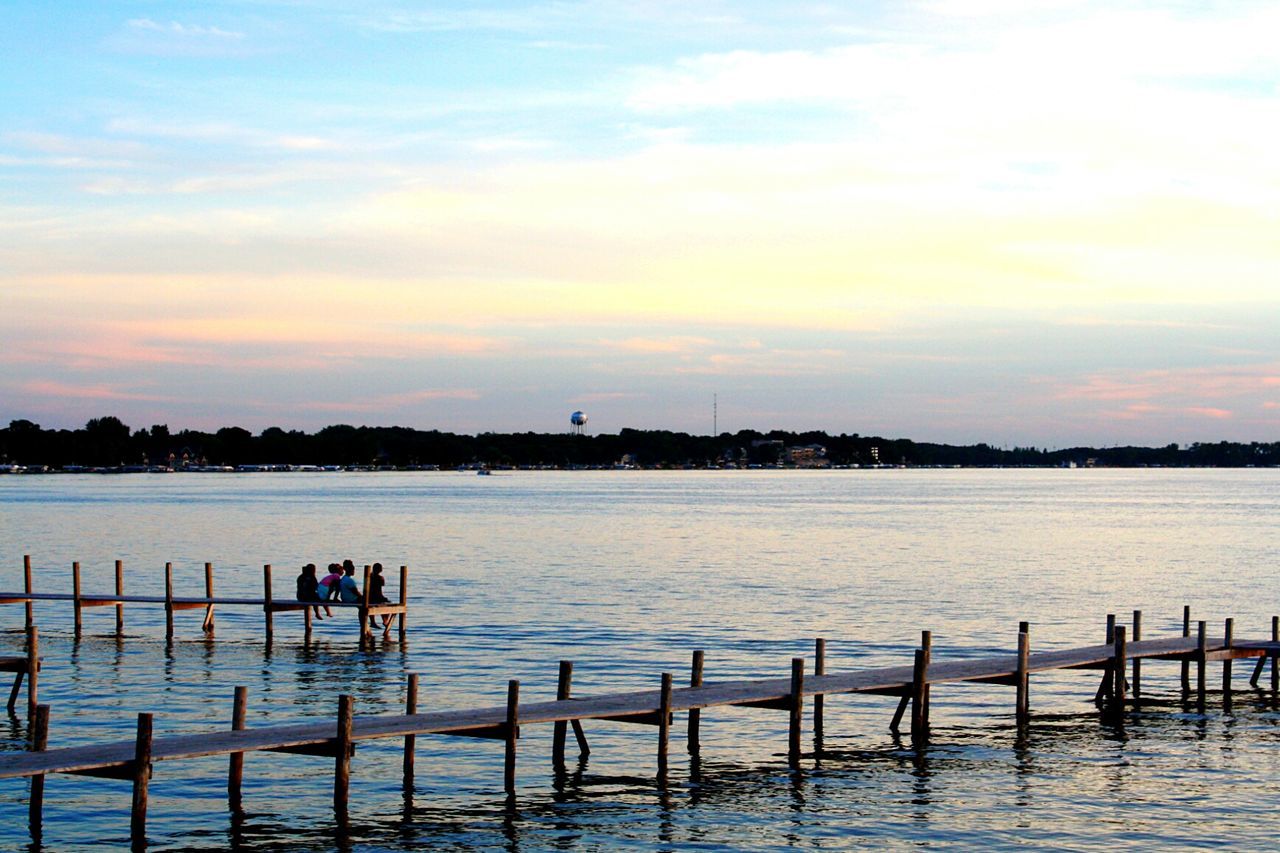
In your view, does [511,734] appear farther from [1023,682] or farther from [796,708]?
[1023,682]

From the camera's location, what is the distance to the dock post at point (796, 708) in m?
27.4

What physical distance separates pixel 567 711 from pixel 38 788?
8408mm

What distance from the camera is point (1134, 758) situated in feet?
95.7

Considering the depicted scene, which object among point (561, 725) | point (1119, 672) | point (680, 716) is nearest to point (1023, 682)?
point (1119, 672)

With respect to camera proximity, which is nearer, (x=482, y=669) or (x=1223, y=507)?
(x=482, y=669)

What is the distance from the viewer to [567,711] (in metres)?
25.8

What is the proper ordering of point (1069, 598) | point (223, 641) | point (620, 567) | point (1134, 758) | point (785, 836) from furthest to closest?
point (620, 567) → point (1069, 598) → point (223, 641) → point (1134, 758) → point (785, 836)

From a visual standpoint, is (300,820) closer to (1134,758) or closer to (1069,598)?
(1134,758)

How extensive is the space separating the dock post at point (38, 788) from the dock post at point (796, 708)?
1257 cm

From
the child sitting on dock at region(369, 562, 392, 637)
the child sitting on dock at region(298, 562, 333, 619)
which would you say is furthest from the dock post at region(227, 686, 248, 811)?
the child sitting on dock at region(298, 562, 333, 619)

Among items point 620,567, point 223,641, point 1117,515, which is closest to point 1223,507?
point 1117,515

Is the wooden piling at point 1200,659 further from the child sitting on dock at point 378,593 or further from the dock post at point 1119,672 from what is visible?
the child sitting on dock at point 378,593

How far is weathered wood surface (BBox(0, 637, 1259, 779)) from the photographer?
2125 centimetres

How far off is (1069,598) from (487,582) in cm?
2510
